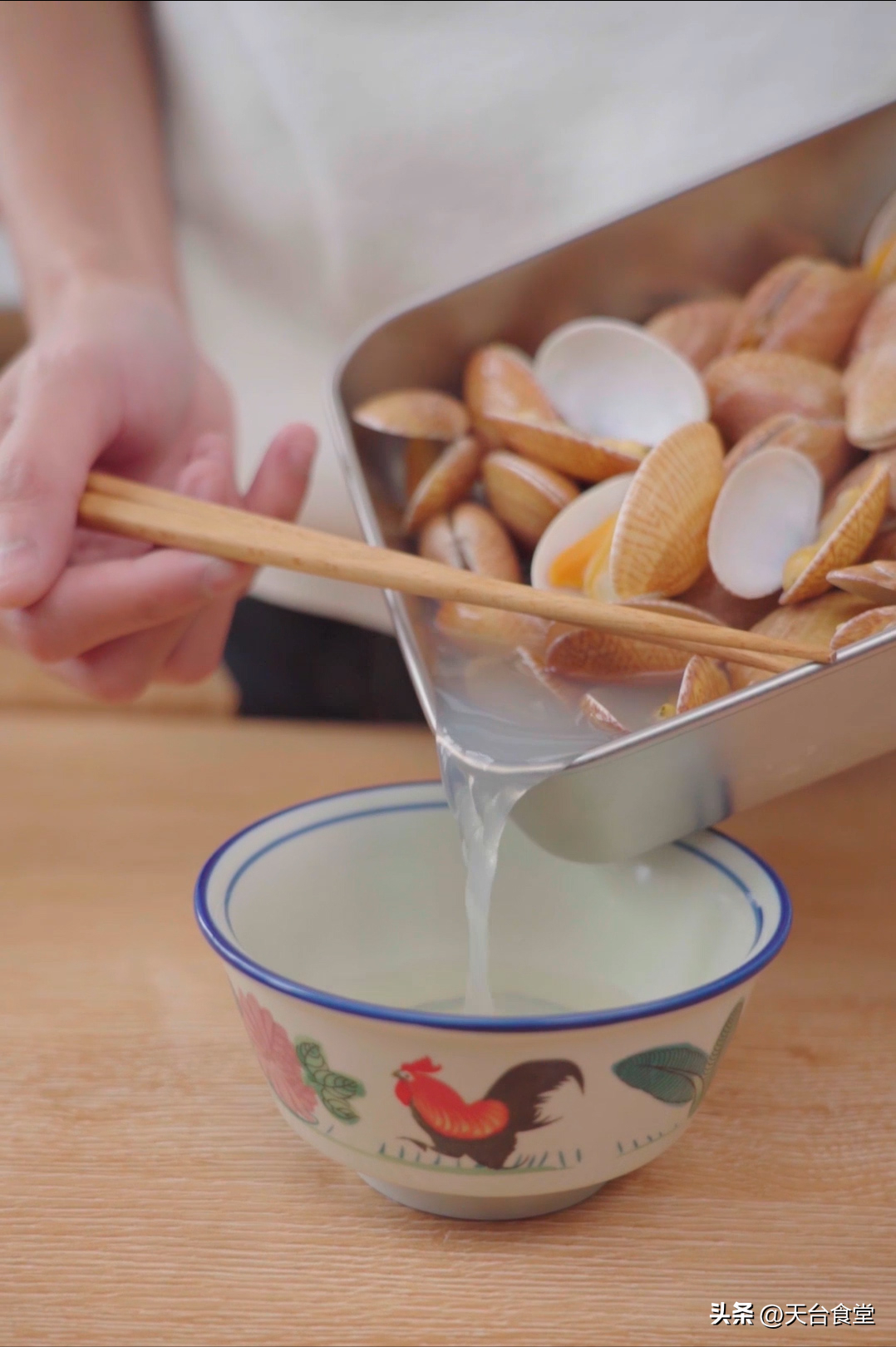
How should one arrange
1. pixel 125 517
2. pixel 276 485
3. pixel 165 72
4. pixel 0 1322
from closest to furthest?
pixel 0 1322
pixel 125 517
pixel 276 485
pixel 165 72

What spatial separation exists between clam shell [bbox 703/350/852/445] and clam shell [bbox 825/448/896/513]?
3 centimetres

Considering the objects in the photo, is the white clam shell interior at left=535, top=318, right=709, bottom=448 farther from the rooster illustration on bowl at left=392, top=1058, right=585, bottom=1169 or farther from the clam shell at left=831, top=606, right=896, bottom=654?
the rooster illustration on bowl at left=392, top=1058, right=585, bottom=1169

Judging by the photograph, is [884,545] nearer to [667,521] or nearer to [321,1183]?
[667,521]

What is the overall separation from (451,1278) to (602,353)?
335 millimetres

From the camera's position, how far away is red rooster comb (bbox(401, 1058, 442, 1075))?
296 mm

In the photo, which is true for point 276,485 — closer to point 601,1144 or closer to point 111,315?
point 111,315

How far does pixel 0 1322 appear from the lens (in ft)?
0.96

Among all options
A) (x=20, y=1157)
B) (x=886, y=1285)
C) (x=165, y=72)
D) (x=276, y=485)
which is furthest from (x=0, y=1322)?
(x=165, y=72)

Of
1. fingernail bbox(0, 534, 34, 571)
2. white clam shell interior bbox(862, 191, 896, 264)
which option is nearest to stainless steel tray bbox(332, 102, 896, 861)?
white clam shell interior bbox(862, 191, 896, 264)

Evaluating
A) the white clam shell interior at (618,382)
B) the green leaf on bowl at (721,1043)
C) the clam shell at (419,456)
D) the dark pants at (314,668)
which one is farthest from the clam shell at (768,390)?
the dark pants at (314,668)

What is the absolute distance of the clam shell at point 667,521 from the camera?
37cm

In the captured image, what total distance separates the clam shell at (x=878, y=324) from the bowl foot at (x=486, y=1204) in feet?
0.98

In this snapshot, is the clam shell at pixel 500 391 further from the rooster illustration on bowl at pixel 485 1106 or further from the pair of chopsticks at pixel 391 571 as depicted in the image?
the rooster illustration on bowl at pixel 485 1106

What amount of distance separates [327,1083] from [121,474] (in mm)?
309
